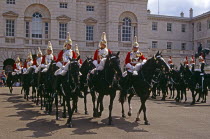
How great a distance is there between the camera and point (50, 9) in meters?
40.7

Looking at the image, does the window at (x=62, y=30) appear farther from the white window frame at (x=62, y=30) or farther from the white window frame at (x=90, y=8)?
the white window frame at (x=90, y=8)

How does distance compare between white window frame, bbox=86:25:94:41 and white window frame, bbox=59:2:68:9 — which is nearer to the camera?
white window frame, bbox=59:2:68:9

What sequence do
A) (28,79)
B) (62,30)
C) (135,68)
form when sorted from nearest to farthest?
1. (135,68)
2. (28,79)
3. (62,30)

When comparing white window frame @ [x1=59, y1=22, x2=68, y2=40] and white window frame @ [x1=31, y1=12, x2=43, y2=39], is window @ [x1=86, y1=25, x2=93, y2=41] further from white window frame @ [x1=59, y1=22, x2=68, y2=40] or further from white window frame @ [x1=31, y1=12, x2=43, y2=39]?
white window frame @ [x1=31, y1=12, x2=43, y2=39]

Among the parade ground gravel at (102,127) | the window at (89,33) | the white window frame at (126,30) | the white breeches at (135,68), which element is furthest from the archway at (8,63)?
the white breeches at (135,68)

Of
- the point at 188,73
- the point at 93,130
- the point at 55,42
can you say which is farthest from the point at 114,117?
the point at 55,42

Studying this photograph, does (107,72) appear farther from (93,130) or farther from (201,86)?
(201,86)

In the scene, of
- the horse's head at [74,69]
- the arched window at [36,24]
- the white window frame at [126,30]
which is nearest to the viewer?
the horse's head at [74,69]

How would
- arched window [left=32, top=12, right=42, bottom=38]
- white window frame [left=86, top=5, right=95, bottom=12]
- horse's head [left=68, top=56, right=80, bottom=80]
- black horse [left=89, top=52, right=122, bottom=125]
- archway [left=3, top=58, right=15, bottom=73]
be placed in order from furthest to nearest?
white window frame [left=86, top=5, right=95, bottom=12]
arched window [left=32, top=12, right=42, bottom=38]
archway [left=3, top=58, right=15, bottom=73]
black horse [left=89, top=52, right=122, bottom=125]
horse's head [left=68, top=56, right=80, bottom=80]

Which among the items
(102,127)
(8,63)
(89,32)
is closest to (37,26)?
(8,63)

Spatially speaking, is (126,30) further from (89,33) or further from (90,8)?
(90,8)

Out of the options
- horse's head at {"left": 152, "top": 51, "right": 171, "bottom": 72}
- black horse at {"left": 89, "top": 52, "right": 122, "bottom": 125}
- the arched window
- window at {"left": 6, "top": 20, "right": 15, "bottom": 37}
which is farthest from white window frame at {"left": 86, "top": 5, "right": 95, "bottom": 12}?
horse's head at {"left": 152, "top": 51, "right": 171, "bottom": 72}

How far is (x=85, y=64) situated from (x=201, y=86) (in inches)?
375

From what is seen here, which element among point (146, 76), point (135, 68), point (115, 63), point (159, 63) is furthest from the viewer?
point (135, 68)
